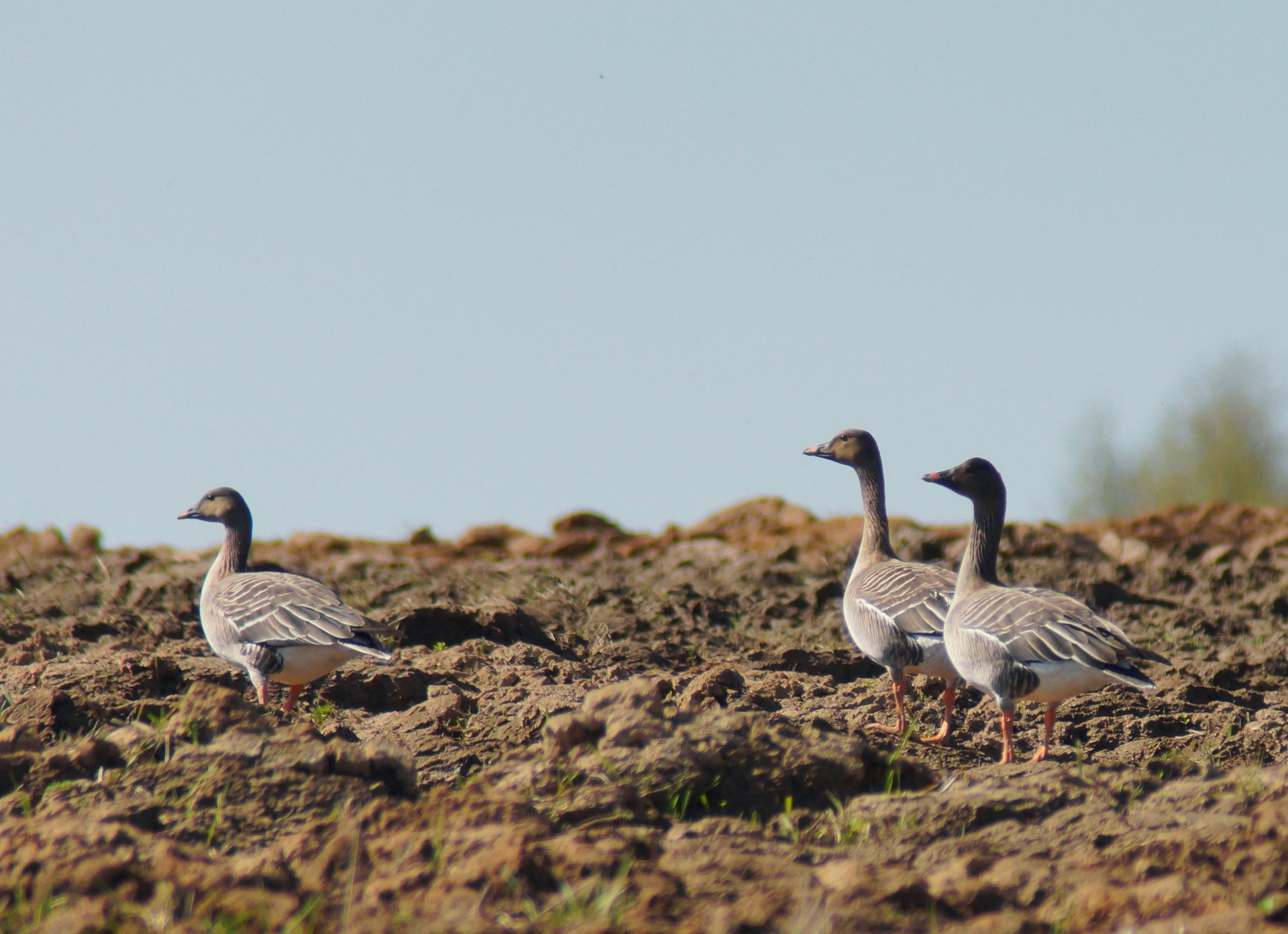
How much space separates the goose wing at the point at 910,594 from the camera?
25.9ft

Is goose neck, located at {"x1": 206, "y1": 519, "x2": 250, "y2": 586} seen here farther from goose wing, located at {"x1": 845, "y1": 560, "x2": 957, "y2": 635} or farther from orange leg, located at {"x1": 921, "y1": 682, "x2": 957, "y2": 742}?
orange leg, located at {"x1": 921, "y1": 682, "x2": 957, "y2": 742}

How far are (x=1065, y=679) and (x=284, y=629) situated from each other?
15.0ft

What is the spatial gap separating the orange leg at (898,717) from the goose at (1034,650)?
Result: 23.1 inches

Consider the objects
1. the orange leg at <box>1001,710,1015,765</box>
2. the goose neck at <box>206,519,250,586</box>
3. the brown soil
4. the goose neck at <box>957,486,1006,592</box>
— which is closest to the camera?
the brown soil

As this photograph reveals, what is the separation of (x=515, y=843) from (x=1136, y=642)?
8.11 m

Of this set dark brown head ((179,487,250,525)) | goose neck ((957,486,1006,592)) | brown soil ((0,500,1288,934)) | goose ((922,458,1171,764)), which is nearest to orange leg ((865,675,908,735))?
brown soil ((0,500,1288,934))

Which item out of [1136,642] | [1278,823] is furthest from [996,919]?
[1136,642]

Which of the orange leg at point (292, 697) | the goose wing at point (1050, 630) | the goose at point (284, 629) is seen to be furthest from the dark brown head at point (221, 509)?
the goose wing at point (1050, 630)

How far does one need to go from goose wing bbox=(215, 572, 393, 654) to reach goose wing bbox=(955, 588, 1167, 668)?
11.3 ft

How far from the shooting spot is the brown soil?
3.87 meters

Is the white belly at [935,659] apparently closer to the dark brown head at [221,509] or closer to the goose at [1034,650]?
the goose at [1034,650]

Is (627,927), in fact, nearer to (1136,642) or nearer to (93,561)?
(1136,642)

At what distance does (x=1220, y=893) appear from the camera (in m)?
3.98

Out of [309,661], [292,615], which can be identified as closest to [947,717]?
[309,661]
